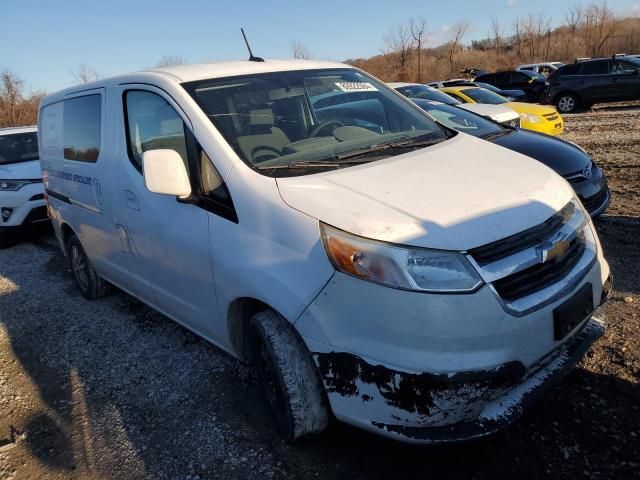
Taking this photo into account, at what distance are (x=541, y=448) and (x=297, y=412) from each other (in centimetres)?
111

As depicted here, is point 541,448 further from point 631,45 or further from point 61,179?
point 631,45

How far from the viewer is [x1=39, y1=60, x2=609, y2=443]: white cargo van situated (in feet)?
6.33

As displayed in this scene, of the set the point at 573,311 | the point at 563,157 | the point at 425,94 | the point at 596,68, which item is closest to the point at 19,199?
the point at 563,157

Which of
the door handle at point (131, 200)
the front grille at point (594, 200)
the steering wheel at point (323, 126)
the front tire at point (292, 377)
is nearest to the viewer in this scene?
the front tire at point (292, 377)

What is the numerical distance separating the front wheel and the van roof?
15.6 metres

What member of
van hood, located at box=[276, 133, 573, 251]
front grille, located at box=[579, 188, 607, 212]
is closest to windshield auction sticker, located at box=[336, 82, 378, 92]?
van hood, located at box=[276, 133, 573, 251]

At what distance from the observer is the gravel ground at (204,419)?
7.60ft

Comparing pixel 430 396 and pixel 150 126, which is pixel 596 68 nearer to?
pixel 150 126

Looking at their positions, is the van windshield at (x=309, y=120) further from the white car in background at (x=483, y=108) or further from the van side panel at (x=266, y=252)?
the white car in background at (x=483, y=108)

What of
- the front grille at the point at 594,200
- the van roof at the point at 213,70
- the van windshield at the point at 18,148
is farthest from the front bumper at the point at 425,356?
the van windshield at the point at 18,148

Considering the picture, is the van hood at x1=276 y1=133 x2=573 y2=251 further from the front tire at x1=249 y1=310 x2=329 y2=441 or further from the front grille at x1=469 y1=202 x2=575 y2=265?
the front tire at x1=249 y1=310 x2=329 y2=441

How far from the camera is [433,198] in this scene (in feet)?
7.23

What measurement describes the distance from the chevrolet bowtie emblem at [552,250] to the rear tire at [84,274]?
381cm

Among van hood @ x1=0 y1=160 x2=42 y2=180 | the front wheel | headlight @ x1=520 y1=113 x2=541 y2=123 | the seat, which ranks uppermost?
the seat
